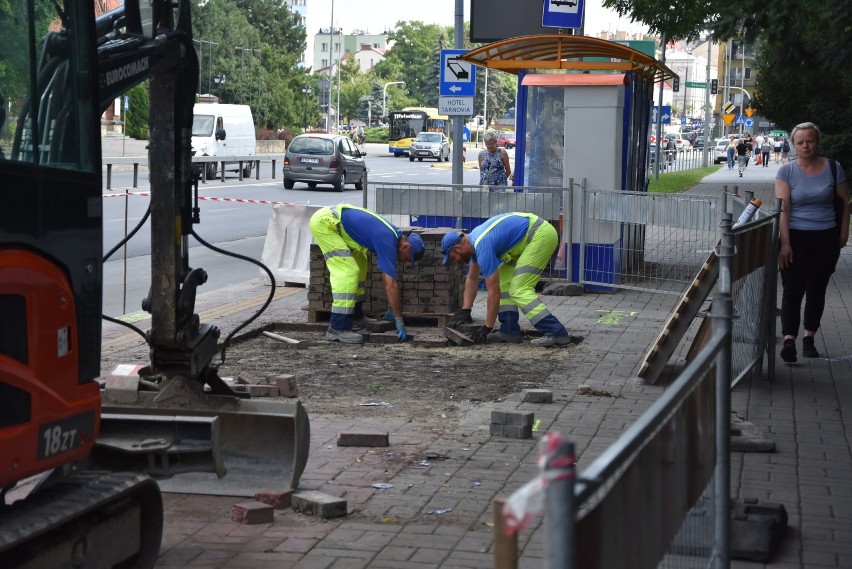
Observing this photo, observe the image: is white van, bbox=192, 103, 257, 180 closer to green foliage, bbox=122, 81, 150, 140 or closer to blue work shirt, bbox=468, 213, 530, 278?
green foliage, bbox=122, 81, 150, 140

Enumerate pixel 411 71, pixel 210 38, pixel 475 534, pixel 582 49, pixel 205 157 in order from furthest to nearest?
pixel 411 71 < pixel 210 38 < pixel 205 157 < pixel 582 49 < pixel 475 534

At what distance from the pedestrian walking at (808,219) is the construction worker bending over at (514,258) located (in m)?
2.39

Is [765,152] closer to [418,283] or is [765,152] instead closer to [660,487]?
[418,283]

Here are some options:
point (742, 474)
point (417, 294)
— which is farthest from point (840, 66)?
point (742, 474)

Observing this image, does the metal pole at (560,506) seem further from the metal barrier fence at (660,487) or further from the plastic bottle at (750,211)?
the plastic bottle at (750,211)

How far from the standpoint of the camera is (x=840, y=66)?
1756cm

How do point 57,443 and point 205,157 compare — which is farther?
point 205,157

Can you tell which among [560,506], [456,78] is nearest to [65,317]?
→ [560,506]

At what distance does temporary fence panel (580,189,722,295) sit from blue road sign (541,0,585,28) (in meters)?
2.85

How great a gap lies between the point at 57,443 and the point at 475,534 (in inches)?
88.3

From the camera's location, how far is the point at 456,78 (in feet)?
62.3

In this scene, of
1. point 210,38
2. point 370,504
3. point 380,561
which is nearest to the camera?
point 380,561

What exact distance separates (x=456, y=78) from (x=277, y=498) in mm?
13330

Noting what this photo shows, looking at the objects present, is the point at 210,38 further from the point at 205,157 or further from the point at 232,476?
the point at 232,476
